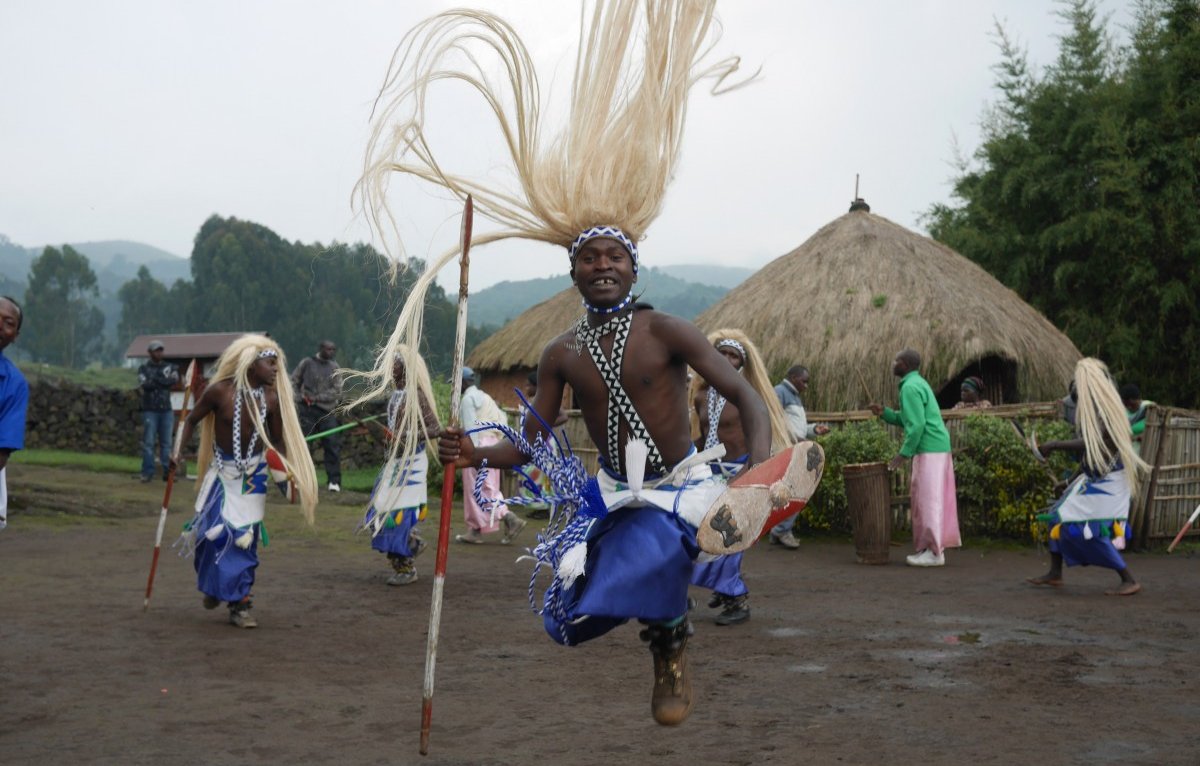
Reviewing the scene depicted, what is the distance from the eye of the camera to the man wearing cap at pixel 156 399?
1588cm

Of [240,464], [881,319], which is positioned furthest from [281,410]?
[881,319]

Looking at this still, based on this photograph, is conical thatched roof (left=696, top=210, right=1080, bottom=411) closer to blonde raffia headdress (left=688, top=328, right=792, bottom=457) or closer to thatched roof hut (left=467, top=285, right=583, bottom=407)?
thatched roof hut (left=467, top=285, right=583, bottom=407)

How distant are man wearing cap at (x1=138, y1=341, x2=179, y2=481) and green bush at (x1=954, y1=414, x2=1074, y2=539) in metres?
10.6

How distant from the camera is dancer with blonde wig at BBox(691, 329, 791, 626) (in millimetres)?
7281

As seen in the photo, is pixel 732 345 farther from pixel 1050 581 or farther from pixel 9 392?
pixel 9 392

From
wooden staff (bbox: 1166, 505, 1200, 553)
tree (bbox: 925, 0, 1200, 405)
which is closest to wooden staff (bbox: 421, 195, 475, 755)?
wooden staff (bbox: 1166, 505, 1200, 553)

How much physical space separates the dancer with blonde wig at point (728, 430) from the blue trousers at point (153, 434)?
10.1 meters

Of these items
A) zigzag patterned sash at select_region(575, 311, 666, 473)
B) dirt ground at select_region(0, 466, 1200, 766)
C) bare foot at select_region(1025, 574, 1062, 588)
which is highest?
zigzag patterned sash at select_region(575, 311, 666, 473)

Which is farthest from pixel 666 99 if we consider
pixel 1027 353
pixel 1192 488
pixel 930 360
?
pixel 1027 353

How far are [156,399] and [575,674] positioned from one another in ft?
38.8

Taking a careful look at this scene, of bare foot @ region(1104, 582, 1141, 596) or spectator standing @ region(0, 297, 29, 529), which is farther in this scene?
bare foot @ region(1104, 582, 1141, 596)

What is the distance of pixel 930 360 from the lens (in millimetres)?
15078

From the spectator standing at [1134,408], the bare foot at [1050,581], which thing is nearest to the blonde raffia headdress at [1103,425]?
the spectator standing at [1134,408]

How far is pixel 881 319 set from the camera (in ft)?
51.3
